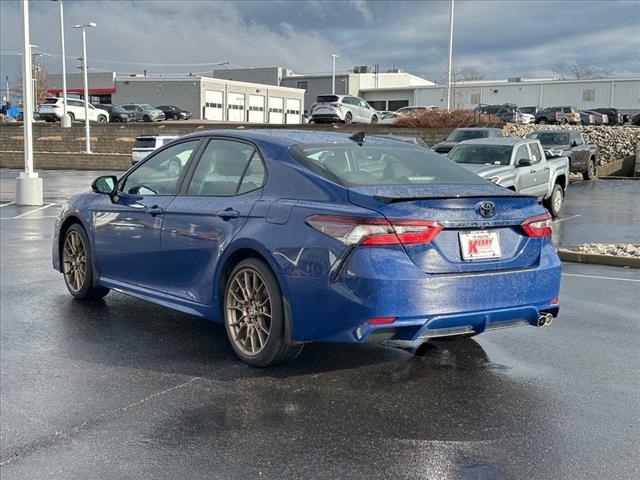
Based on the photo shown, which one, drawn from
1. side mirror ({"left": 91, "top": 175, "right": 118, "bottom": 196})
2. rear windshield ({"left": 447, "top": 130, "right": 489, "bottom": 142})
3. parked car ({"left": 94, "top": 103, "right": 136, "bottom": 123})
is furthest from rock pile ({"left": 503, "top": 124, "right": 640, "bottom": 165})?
parked car ({"left": 94, "top": 103, "right": 136, "bottom": 123})

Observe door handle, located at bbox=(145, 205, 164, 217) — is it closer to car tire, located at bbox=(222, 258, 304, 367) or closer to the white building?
car tire, located at bbox=(222, 258, 304, 367)

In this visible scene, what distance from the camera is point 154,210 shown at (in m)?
6.21

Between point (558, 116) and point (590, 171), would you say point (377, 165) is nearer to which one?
point (590, 171)

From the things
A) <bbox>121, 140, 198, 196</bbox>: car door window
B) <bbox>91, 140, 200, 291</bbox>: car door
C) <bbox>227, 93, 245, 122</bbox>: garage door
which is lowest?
<bbox>91, 140, 200, 291</bbox>: car door

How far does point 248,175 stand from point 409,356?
5.87 feet

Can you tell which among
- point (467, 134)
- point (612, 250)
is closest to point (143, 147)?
point (467, 134)

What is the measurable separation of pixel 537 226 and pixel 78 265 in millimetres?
4470

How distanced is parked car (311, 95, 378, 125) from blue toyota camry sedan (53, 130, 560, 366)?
3532cm

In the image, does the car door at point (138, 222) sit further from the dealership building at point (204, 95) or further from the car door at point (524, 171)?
the dealership building at point (204, 95)

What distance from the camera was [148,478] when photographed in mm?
3609

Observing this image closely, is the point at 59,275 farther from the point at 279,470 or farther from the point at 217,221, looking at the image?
the point at 279,470

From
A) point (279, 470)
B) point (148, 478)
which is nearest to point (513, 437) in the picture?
point (279, 470)

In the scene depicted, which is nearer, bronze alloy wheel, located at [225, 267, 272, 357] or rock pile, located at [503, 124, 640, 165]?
bronze alloy wheel, located at [225, 267, 272, 357]

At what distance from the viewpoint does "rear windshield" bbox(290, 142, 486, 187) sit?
5227 millimetres
